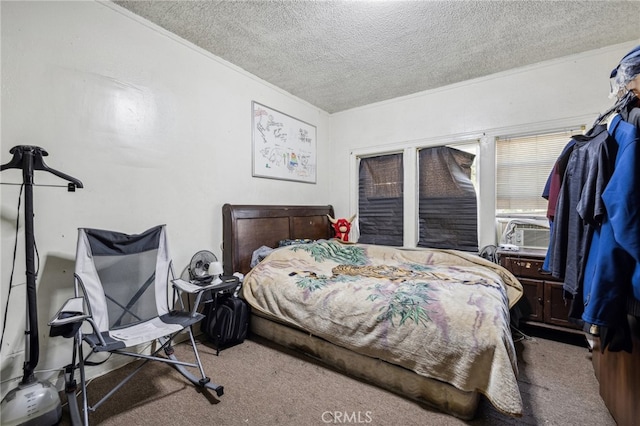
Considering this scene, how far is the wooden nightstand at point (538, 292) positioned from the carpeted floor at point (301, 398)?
346mm

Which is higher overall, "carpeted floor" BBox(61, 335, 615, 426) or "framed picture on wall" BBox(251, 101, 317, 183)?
"framed picture on wall" BBox(251, 101, 317, 183)

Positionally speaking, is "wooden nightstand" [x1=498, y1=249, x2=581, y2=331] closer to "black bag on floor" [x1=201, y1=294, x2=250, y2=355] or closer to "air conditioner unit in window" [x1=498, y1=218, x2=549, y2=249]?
"air conditioner unit in window" [x1=498, y1=218, x2=549, y2=249]

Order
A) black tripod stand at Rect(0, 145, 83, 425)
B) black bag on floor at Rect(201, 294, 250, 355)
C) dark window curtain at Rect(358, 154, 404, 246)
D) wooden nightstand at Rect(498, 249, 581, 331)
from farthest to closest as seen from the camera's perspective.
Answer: dark window curtain at Rect(358, 154, 404, 246) → wooden nightstand at Rect(498, 249, 581, 331) → black bag on floor at Rect(201, 294, 250, 355) → black tripod stand at Rect(0, 145, 83, 425)

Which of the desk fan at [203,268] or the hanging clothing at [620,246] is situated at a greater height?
the hanging clothing at [620,246]

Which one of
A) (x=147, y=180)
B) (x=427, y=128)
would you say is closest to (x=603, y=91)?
(x=427, y=128)

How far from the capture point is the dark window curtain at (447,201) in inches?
129

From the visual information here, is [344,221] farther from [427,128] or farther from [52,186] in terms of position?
[52,186]

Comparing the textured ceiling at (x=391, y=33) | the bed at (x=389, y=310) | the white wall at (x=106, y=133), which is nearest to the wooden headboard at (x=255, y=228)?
the bed at (x=389, y=310)

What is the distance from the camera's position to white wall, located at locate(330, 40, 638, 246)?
8.64ft

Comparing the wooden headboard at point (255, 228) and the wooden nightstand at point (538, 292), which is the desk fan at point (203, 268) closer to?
the wooden headboard at point (255, 228)

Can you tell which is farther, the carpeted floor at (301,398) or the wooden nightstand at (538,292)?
the wooden nightstand at (538,292)

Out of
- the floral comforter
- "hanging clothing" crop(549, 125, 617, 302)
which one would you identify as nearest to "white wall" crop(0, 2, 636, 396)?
the floral comforter

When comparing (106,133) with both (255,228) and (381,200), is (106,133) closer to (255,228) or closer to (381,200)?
(255,228)

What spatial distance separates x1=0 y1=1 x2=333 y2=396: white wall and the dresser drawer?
2.87m
